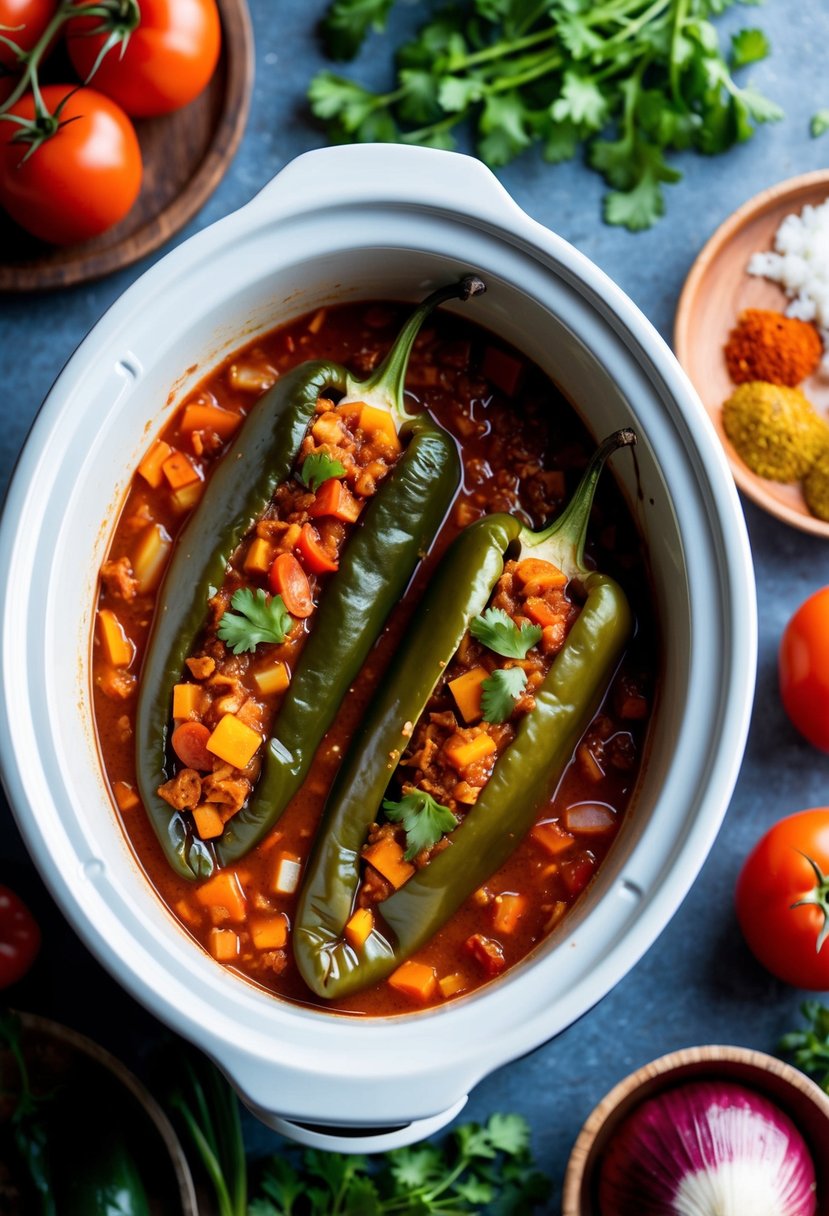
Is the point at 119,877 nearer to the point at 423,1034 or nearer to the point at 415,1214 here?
the point at 423,1034

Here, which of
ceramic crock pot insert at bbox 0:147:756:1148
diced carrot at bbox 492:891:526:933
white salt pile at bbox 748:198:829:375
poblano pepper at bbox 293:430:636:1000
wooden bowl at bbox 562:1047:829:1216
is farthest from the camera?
white salt pile at bbox 748:198:829:375

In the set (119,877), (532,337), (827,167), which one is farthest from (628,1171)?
(827,167)

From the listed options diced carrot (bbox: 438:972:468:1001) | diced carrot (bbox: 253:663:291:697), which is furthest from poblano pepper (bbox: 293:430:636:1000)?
diced carrot (bbox: 253:663:291:697)

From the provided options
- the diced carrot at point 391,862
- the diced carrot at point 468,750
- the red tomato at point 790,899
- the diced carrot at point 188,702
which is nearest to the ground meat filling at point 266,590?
the diced carrot at point 188,702

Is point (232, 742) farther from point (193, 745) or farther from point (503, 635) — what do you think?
point (503, 635)

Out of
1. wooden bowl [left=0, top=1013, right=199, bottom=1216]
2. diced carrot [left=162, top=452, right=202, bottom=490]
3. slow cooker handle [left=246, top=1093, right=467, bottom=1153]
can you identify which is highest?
diced carrot [left=162, top=452, right=202, bottom=490]

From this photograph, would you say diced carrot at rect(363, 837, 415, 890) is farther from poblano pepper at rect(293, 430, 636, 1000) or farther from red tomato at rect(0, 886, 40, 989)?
red tomato at rect(0, 886, 40, 989)

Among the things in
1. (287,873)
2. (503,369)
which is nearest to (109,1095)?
(287,873)

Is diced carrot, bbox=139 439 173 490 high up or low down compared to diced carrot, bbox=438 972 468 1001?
up

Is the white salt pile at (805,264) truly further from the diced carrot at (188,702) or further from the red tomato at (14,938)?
the red tomato at (14,938)
